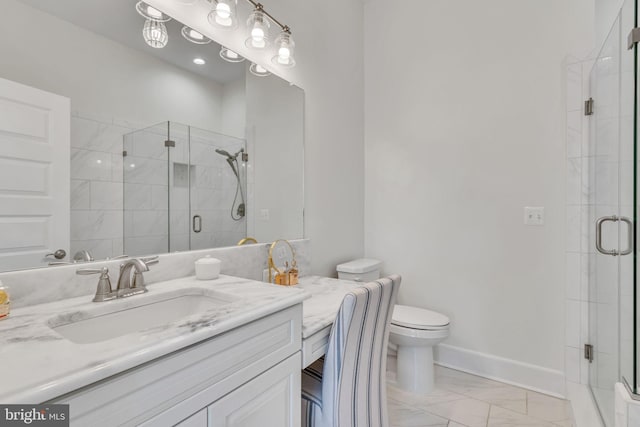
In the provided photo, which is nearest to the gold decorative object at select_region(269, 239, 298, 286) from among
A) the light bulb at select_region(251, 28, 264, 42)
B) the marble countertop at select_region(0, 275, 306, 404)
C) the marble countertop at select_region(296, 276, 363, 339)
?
the marble countertop at select_region(296, 276, 363, 339)

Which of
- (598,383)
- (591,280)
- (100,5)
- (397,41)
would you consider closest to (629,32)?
(591,280)

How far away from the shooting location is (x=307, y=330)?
1070 mm

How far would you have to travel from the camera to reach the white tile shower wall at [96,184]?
1.02m

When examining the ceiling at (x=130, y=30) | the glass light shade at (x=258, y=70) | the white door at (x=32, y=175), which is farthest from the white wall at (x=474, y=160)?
the white door at (x=32, y=175)

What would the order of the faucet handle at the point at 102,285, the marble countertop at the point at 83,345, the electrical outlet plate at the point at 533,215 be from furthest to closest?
the electrical outlet plate at the point at 533,215 → the faucet handle at the point at 102,285 → the marble countertop at the point at 83,345

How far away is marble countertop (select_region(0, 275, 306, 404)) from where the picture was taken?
495mm

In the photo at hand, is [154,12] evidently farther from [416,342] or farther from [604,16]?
[604,16]

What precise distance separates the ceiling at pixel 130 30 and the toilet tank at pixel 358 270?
55.4 inches

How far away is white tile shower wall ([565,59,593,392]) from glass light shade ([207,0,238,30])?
1958mm

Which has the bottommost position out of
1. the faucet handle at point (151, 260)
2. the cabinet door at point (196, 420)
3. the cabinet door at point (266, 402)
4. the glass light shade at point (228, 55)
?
the cabinet door at point (266, 402)

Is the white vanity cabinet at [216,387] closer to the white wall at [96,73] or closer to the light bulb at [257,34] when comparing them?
the white wall at [96,73]

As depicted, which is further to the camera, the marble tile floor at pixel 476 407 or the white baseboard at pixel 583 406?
the marble tile floor at pixel 476 407

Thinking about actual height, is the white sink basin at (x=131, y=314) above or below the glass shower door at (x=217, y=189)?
below

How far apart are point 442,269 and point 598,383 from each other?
1.00 m
